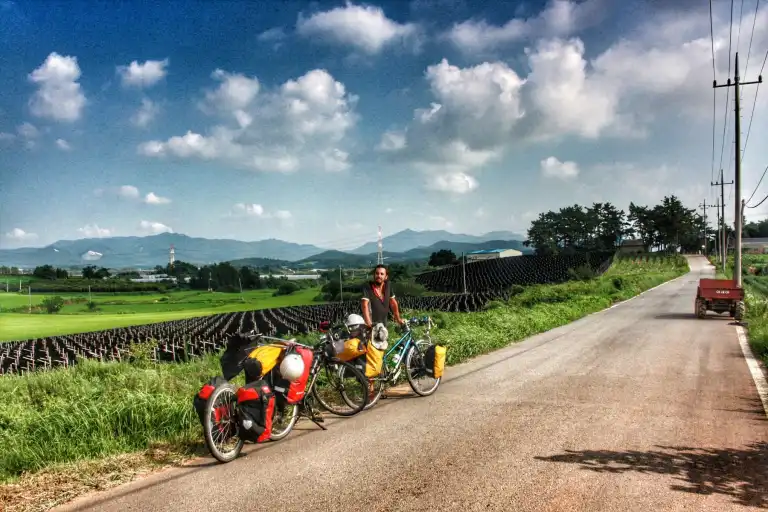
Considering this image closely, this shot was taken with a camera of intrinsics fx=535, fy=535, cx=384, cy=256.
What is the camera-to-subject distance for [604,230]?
118m

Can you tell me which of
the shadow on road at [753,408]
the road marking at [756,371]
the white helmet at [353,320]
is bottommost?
the road marking at [756,371]

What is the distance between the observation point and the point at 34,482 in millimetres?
4305

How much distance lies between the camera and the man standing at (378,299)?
7.14 metres

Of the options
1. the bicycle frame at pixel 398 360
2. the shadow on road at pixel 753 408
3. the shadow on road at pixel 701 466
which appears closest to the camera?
the shadow on road at pixel 701 466

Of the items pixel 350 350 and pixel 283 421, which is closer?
pixel 283 421

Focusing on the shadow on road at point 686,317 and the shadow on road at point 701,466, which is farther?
the shadow on road at point 686,317

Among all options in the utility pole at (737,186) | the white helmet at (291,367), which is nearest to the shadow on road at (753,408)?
the white helmet at (291,367)

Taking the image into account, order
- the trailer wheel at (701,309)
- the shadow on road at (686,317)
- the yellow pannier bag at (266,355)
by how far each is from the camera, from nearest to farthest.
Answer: the yellow pannier bag at (266,355) < the shadow on road at (686,317) < the trailer wheel at (701,309)

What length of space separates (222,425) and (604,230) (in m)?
124

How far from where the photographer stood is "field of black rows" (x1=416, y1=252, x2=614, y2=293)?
75000 mm

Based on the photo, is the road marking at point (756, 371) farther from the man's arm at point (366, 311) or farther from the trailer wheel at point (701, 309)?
the trailer wheel at point (701, 309)

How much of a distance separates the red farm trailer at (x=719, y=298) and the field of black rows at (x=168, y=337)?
37.7 ft

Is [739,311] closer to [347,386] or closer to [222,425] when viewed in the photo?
[347,386]

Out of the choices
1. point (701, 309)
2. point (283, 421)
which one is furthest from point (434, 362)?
point (701, 309)
